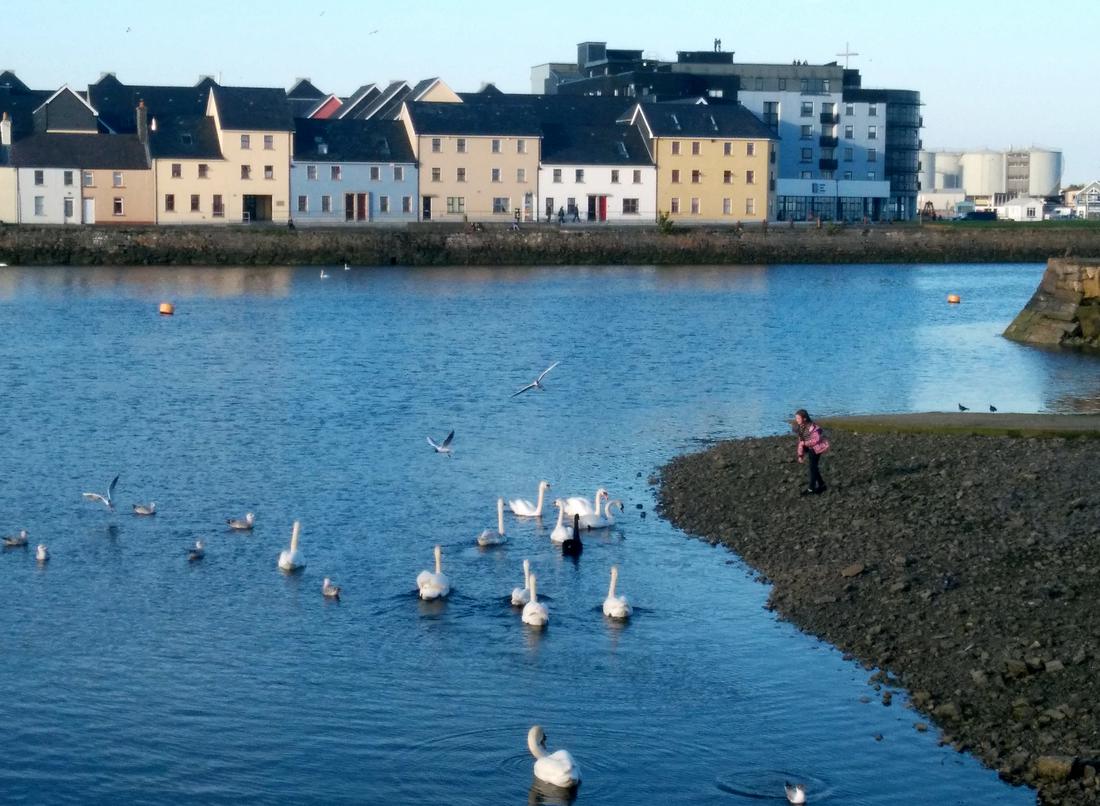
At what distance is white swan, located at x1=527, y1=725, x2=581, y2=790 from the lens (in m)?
14.0

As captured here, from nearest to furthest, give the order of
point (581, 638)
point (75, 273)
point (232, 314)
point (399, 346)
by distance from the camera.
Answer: point (581, 638) < point (399, 346) < point (232, 314) < point (75, 273)

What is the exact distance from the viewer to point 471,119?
98938 mm

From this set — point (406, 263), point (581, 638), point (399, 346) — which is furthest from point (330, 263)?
point (581, 638)

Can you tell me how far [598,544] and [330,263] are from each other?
67.9 meters

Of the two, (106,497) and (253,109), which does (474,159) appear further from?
(106,497)

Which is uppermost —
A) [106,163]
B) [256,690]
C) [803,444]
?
[106,163]

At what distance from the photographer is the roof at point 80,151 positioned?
9094 centimetres

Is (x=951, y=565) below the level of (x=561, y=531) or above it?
above

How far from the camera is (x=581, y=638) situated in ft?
60.6

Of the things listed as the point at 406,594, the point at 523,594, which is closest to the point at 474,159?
the point at 406,594

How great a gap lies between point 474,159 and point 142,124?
19.7m

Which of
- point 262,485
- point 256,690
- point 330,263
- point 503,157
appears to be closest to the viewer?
point 256,690

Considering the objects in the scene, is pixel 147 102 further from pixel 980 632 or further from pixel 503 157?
pixel 980 632

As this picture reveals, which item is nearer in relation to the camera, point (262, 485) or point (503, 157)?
point (262, 485)
